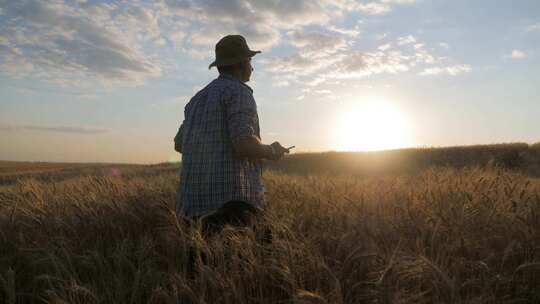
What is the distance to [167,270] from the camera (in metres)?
2.71

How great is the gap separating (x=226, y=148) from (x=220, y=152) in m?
0.05

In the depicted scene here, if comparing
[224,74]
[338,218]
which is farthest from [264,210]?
[224,74]

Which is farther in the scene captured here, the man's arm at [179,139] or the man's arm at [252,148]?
the man's arm at [179,139]

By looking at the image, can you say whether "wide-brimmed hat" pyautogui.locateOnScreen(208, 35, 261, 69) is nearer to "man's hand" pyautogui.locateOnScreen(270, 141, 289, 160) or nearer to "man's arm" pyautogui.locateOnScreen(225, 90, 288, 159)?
"man's arm" pyautogui.locateOnScreen(225, 90, 288, 159)

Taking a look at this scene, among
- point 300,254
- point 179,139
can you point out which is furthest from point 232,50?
point 300,254

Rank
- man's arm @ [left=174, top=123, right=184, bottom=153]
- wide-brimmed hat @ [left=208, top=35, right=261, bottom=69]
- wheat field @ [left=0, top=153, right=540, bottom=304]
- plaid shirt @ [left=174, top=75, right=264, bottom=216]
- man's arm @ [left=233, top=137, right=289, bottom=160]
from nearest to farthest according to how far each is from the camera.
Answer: wheat field @ [left=0, top=153, right=540, bottom=304] < man's arm @ [left=233, top=137, right=289, bottom=160] < plaid shirt @ [left=174, top=75, right=264, bottom=216] < wide-brimmed hat @ [left=208, top=35, right=261, bottom=69] < man's arm @ [left=174, top=123, right=184, bottom=153]

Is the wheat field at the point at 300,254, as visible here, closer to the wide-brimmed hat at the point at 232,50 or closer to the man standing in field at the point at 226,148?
the man standing in field at the point at 226,148

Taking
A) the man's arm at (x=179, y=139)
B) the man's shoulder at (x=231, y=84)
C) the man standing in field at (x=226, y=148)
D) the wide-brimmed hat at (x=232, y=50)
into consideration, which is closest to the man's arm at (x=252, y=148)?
the man standing in field at (x=226, y=148)

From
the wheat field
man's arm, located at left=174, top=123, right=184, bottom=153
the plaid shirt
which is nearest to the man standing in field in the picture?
the plaid shirt

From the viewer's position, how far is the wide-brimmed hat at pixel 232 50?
292 centimetres

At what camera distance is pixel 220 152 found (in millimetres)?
2807

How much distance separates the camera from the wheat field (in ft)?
6.73

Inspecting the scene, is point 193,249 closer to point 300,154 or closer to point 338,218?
point 338,218

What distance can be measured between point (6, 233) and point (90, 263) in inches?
57.7
